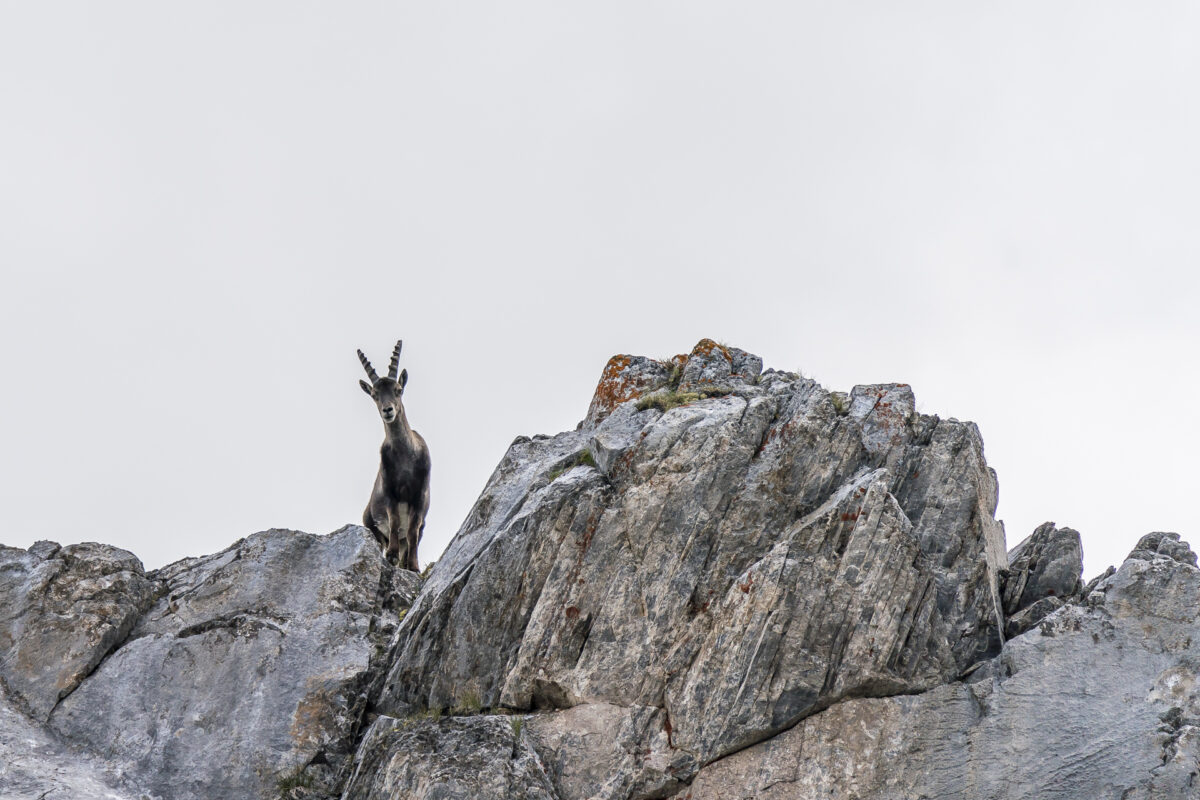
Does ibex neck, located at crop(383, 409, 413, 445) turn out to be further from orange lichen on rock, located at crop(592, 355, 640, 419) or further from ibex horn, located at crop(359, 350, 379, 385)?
orange lichen on rock, located at crop(592, 355, 640, 419)

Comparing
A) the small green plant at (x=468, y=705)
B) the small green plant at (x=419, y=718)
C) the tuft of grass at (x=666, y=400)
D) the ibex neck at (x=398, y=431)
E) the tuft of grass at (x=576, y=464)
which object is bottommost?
the small green plant at (x=419, y=718)

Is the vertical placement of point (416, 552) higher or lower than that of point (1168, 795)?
higher

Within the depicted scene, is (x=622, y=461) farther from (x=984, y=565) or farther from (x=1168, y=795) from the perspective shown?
(x=1168, y=795)

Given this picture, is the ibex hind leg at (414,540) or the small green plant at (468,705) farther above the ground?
the ibex hind leg at (414,540)

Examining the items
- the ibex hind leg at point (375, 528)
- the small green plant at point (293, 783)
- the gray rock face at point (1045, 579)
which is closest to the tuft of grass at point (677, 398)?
the gray rock face at point (1045, 579)

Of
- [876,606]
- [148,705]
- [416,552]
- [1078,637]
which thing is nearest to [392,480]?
[416,552]

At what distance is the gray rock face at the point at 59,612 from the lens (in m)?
14.5

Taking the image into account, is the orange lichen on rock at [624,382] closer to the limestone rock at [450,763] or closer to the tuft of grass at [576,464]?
the tuft of grass at [576,464]

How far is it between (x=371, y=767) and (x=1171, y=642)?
9.17 m

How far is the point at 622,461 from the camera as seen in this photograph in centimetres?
1469

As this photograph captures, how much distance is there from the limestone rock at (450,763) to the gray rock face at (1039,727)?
196 cm

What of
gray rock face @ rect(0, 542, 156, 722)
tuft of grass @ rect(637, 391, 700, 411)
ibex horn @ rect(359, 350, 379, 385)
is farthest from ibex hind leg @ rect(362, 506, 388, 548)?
tuft of grass @ rect(637, 391, 700, 411)

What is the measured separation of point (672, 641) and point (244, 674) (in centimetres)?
591

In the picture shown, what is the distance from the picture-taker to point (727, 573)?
13531 millimetres
